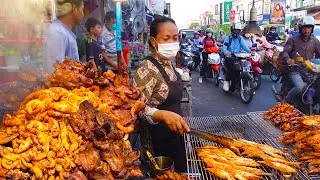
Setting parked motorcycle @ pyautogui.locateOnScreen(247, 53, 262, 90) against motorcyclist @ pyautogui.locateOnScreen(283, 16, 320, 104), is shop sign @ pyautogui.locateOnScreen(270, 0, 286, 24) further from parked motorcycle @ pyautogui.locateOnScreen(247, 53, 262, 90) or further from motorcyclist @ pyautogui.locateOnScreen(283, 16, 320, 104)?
motorcyclist @ pyautogui.locateOnScreen(283, 16, 320, 104)

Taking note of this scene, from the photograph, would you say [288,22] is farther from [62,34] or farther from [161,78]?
[161,78]

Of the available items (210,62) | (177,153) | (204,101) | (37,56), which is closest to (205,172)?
(177,153)

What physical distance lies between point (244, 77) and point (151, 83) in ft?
22.1

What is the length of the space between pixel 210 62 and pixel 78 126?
36.7 ft

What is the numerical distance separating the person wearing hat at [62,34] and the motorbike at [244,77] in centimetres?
618

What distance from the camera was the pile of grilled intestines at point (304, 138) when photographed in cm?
270

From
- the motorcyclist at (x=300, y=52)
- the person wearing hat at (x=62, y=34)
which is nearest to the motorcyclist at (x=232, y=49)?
the motorcyclist at (x=300, y=52)

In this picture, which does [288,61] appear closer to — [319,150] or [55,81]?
[319,150]

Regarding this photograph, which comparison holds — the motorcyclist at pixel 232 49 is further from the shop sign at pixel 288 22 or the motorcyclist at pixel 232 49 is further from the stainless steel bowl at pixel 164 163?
the shop sign at pixel 288 22

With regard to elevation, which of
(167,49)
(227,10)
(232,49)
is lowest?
(232,49)

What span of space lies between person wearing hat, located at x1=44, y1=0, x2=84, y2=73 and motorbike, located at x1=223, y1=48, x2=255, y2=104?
618cm

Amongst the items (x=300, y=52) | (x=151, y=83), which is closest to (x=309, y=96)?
(x=300, y=52)

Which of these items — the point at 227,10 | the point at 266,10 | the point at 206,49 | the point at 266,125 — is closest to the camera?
the point at 266,125

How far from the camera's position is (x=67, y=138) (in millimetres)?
1832
